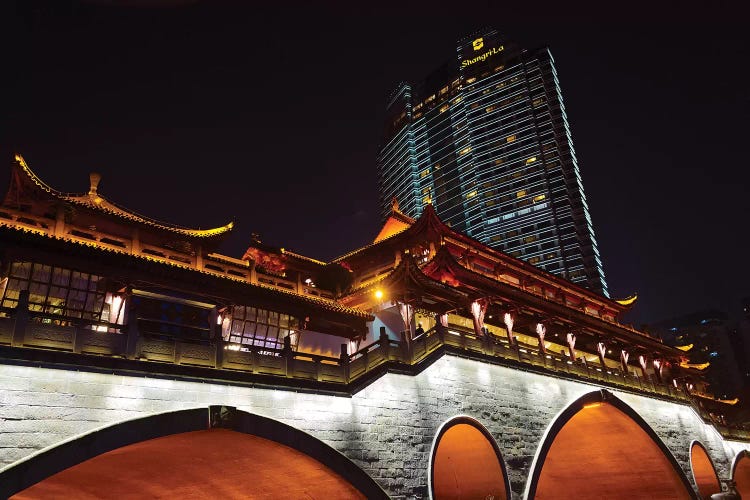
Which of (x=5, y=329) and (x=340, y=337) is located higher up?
(x=340, y=337)

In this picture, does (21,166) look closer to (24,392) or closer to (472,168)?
(24,392)

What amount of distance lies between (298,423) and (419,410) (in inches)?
161

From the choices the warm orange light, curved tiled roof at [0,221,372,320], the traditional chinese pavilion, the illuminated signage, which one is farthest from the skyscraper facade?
curved tiled roof at [0,221,372,320]

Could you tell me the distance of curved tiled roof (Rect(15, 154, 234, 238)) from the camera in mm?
16734

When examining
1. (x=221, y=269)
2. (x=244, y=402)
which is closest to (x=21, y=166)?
(x=221, y=269)

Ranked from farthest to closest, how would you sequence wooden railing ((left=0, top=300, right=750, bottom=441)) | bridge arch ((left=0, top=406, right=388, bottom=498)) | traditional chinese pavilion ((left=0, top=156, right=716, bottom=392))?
1. traditional chinese pavilion ((left=0, top=156, right=716, bottom=392))
2. wooden railing ((left=0, top=300, right=750, bottom=441))
3. bridge arch ((left=0, top=406, right=388, bottom=498))

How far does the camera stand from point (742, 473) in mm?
34094

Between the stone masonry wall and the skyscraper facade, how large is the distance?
50.3m

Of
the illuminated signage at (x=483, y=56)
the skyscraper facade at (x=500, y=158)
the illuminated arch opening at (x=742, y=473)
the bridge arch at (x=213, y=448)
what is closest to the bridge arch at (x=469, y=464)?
the bridge arch at (x=213, y=448)

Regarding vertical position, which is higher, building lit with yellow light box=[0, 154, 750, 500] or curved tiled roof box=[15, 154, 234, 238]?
curved tiled roof box=[15, 154, 234, 238]

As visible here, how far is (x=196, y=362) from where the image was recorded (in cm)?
1250

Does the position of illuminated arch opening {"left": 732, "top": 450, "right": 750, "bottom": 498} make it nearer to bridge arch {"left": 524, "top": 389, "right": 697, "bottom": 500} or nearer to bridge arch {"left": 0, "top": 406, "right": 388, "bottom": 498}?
bridge arch {"left": 524, "top": 389, "right": 697, "bottom": 500}

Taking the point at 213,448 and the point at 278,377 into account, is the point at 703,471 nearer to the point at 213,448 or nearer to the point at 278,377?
the point at 278,377

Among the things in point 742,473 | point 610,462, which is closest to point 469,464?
point 610,462
